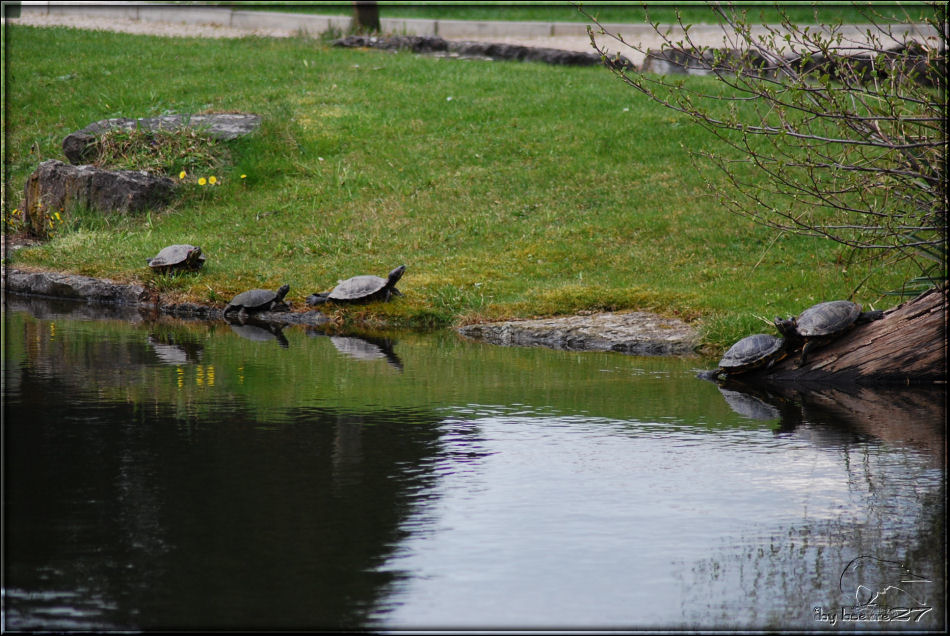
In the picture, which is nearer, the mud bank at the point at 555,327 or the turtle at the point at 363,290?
the mud bank at the point at 555,327

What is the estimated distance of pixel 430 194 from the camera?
17375 mm

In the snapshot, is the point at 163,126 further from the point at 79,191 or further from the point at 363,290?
the point at 363,290

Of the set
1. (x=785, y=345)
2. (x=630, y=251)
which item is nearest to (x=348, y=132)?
(x=630, y=251)

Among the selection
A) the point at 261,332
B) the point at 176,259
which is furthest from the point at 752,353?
the point at 176,259

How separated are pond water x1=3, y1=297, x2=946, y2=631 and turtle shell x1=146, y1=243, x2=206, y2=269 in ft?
13.0

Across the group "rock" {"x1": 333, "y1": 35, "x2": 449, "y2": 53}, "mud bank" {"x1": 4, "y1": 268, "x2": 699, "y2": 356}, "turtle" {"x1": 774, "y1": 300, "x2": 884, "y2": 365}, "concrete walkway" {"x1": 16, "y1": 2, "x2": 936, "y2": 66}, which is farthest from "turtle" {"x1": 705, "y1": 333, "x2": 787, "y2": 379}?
"rock" {"x1": 333, "y1": 35, "x2": 449, "y2": 53}

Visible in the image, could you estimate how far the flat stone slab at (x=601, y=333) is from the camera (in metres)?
11.6

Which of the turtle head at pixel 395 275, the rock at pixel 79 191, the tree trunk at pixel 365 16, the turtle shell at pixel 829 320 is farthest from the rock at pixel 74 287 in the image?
the tree trunk at pixel 365 16

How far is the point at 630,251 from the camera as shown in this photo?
1485cm

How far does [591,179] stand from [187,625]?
13692 millimetres

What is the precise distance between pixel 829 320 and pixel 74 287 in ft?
31.4

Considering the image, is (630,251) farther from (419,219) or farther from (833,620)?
(833,620)

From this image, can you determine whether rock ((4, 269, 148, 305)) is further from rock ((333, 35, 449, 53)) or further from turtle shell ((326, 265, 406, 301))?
rock ((333, 35, 449, 53))

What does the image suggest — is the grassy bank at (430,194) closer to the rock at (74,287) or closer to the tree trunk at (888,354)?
the rock at (74,287)
